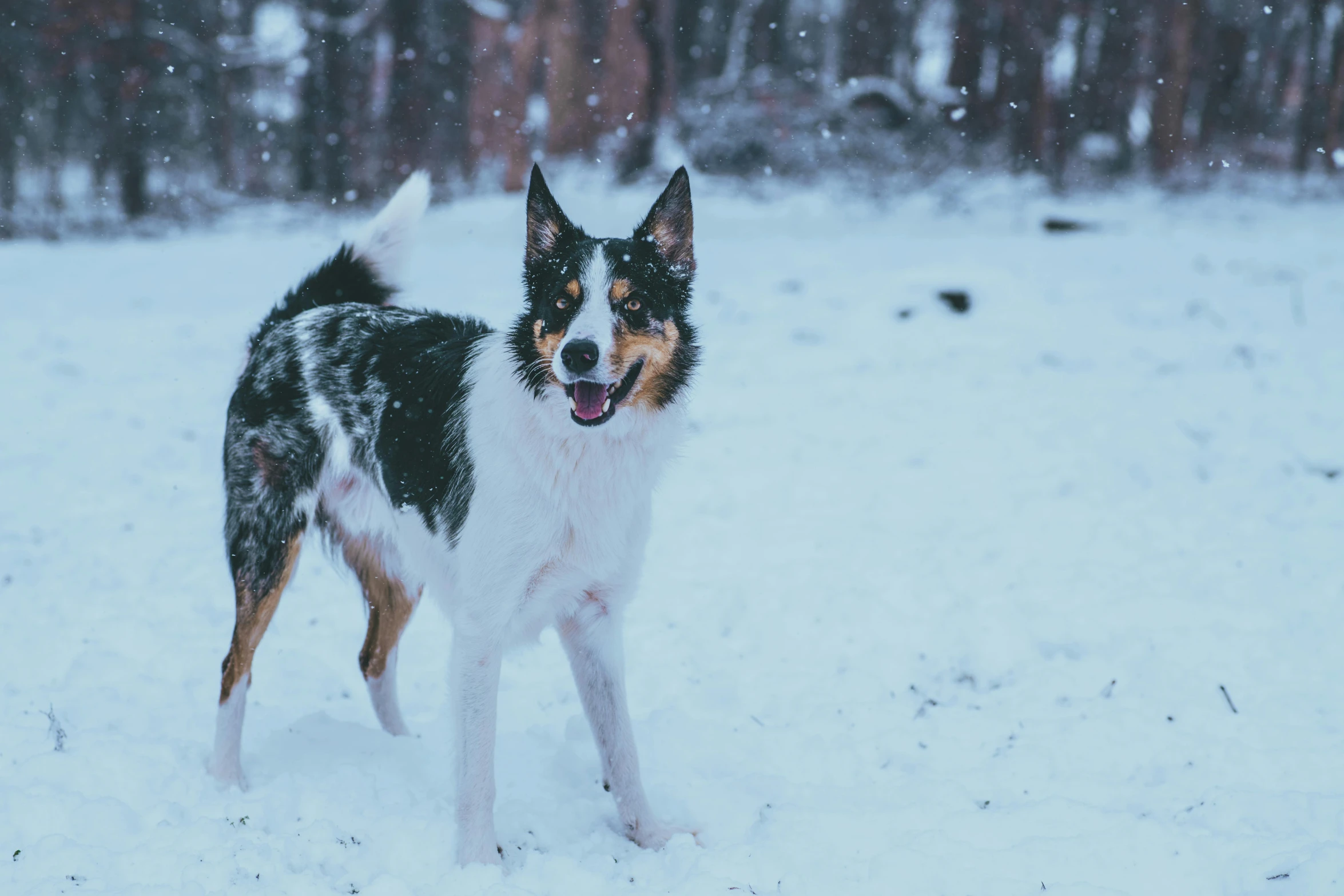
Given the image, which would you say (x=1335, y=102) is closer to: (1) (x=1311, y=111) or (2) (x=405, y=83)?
(1) (x=1311, y=111)

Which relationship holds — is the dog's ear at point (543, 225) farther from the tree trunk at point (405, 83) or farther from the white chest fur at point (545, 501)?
the tree trunk at point (405, 83)

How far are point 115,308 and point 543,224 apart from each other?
9822 mm

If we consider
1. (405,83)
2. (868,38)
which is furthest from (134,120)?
(868,38)

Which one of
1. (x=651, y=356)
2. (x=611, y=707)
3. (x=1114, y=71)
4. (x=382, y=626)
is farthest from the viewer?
(x=1114, y=71)

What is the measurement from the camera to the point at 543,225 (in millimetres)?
3613

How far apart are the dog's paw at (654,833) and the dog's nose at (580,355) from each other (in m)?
1.79

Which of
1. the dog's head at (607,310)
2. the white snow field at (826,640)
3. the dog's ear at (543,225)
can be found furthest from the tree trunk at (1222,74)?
the dog's ear at (543,225)

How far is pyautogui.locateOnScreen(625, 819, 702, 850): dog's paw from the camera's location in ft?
12.0

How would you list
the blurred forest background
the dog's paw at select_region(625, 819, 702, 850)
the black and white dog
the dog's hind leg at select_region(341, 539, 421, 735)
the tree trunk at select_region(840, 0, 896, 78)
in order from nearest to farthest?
1. the black and white dog
2. the dog's paw at select_region(625, 819, 702, 850)
3. the dog's hind leg at select_region(341, 539, 421, 735)
4. the blurred forest background
5. the tree trunk at select_region(840, 0, 896, 78)

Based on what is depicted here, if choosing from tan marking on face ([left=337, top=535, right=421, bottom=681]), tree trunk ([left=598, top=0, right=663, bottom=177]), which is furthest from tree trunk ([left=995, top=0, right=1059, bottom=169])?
tan marking on face ([left=337, top=535, right=421, bottom=681])

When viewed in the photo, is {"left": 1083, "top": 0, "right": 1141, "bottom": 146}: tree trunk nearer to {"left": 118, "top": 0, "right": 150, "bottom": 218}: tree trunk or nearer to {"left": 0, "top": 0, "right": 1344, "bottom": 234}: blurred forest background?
{"left": 0, "top": 0, "right": 1344, "bottom": 234}: blurred forest background

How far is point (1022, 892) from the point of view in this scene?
10.3ft

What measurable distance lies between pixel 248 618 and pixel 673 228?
2.36 metres

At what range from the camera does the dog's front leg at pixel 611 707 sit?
3709 millimetres
